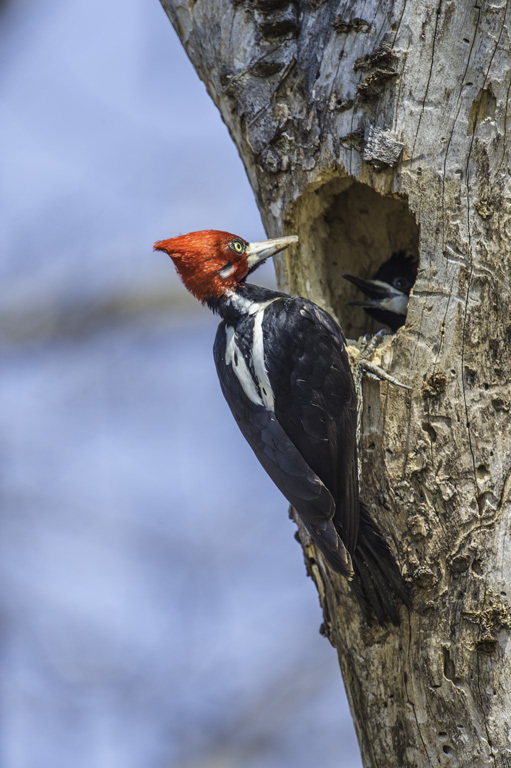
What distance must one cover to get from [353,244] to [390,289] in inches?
14.6

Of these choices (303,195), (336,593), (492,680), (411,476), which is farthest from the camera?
(303,195)

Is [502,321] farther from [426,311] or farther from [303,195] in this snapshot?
[303,195]

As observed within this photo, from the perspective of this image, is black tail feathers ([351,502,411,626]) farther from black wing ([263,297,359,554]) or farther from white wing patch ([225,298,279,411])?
white wing patch ([225,298,279,411])

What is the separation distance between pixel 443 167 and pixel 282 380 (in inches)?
42.6

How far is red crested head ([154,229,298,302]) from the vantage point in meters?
3.67

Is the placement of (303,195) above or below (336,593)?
above

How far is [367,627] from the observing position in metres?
3.08

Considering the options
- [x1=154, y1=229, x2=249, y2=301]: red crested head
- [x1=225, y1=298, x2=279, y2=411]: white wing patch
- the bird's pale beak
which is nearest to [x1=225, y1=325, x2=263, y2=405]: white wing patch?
[x1=225, y1=298, x2=279, y2=411]: white wing patch

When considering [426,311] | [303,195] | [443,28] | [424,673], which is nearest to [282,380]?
[426,311]

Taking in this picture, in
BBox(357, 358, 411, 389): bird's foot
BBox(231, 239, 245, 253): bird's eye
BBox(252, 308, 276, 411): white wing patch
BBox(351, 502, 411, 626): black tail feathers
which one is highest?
BBox(231, 239, 245, 253): bird's eye

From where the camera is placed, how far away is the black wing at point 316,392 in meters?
3.15

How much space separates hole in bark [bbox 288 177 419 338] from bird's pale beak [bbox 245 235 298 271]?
0.17m

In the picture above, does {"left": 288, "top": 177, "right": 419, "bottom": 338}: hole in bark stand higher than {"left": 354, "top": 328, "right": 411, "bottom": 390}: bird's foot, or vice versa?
{"left": 288, "top": 177, "right": 419, "bottom": 338}: hole in bark

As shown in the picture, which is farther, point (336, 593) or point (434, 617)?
point (336, 593)
